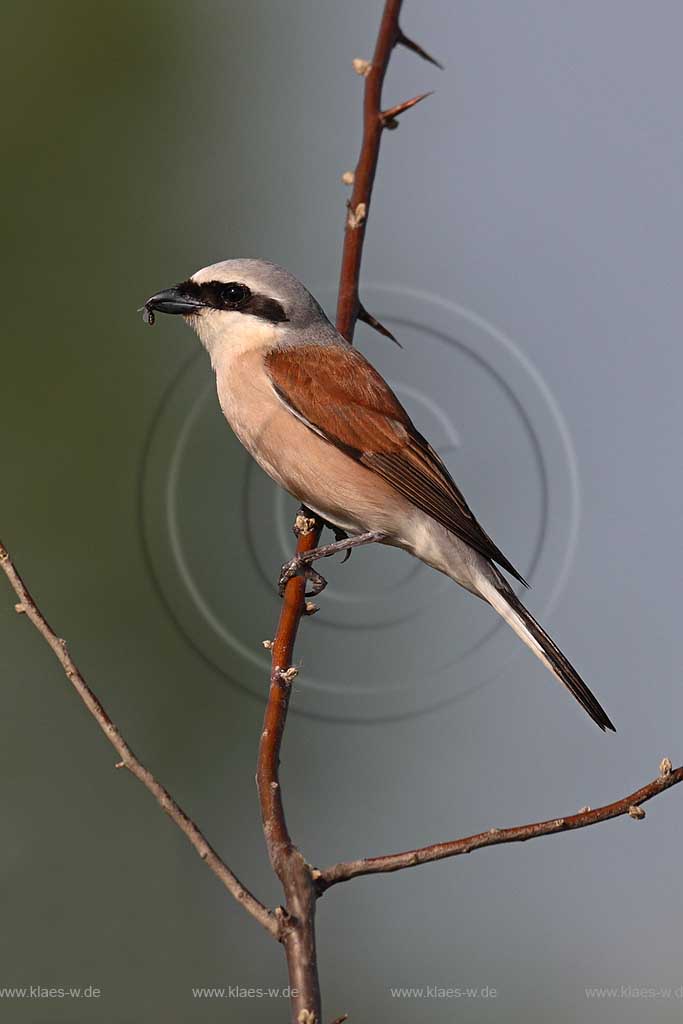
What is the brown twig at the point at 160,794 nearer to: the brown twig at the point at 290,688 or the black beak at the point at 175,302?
the brown twig at the point at 290,688

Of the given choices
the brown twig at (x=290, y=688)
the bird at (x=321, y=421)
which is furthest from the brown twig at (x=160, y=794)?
the bird at (x=321, y=421)

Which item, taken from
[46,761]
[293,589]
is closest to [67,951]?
[46,761]

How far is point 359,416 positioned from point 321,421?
0.11m

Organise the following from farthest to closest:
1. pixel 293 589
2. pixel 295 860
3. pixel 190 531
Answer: pixel 190 531 < pixel 293 589 < pixel 295 860

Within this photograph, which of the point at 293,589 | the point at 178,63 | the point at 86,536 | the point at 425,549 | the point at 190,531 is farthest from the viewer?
the point at 178,63

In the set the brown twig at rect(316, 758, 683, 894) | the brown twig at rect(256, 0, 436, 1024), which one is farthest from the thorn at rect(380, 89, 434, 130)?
the brown twig at rect(316, 758, 683, 894)

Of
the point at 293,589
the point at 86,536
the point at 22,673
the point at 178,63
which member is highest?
the point at 178,63

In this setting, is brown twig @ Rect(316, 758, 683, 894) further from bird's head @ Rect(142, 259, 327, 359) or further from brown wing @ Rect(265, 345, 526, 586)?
bird's head @ Rect(142, 259, 327, 359)

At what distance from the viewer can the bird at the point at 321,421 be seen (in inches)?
122

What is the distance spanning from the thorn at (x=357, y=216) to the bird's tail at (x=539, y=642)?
1.03m

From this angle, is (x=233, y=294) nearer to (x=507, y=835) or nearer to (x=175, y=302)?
(x=175, y=302)

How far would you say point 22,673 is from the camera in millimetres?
6355

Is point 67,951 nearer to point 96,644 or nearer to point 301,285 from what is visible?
point 96,644

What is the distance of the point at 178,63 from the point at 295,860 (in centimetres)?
663
